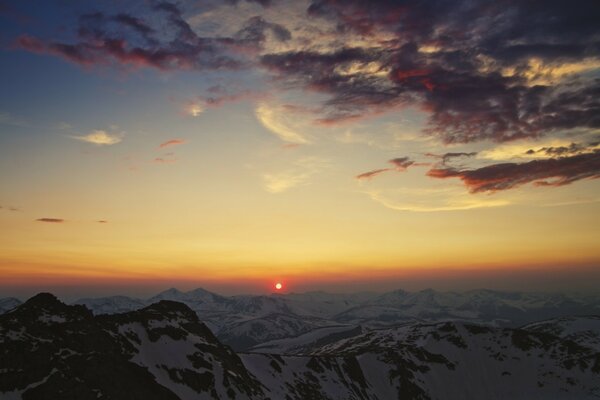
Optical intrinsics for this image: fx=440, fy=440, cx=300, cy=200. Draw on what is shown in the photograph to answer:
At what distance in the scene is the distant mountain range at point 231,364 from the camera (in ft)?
195

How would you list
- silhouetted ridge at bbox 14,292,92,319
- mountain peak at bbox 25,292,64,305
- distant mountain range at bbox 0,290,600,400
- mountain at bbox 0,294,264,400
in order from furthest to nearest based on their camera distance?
mountain peak at bbox 25,292,64,305, silhouetted ridge at bbox 14,292,92,319, distant mountain range at bbox 0,290,600,400, mountain at bbox 0,294,264,400

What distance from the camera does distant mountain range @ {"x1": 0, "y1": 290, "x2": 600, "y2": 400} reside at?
59.3 m

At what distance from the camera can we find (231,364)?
94312 mm

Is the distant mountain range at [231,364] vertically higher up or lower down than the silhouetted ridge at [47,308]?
lower down

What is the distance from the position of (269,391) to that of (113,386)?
44185 millimetres

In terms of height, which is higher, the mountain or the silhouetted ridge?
the silhouetted ridge

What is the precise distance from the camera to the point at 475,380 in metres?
167

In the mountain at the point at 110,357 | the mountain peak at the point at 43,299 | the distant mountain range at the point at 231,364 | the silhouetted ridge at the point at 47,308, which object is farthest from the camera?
the mountain peak at the point at 43,299

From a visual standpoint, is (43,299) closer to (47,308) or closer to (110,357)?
(47,308)

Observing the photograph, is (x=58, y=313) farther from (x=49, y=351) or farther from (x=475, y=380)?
(x=475, y=380)

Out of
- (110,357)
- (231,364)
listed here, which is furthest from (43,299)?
(231,364)

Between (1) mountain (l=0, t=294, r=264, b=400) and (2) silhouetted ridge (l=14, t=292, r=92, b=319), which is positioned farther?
(2) silhouetted ridge (l=14, t=292, r=92, b=319)

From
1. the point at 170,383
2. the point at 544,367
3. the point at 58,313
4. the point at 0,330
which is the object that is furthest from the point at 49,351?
the point at 544,367

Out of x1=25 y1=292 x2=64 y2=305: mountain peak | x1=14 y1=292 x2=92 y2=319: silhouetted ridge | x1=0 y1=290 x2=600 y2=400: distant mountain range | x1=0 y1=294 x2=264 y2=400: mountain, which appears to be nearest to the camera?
x1=0 y1=294 x2=264 y2=400: mountain
